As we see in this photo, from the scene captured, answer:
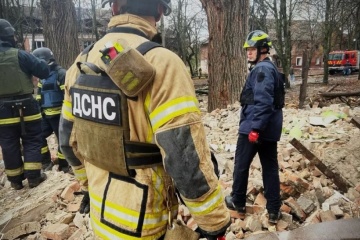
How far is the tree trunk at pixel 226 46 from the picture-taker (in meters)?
6.77

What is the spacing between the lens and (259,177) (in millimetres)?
3910

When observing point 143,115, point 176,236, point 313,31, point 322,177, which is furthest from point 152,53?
point 313,31

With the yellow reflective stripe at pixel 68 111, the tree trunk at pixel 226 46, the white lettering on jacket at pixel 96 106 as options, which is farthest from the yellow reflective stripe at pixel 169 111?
the tree trunk at pixel 226 46

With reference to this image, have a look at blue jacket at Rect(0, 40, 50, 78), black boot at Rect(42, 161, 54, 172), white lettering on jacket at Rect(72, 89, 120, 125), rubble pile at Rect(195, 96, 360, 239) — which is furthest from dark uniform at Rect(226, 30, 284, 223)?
black boot at Rect(42, 161, 54, 172)

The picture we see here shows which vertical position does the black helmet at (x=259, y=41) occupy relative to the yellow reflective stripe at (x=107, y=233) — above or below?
above

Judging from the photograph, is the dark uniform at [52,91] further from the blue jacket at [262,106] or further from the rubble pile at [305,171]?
the blue jacket at [262,106]

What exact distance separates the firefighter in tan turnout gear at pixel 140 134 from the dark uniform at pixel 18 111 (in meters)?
2.96

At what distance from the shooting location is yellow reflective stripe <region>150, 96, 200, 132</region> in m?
1.36

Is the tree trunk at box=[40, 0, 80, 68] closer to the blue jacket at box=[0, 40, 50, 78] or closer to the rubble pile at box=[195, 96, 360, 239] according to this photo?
the blue jacket at box=[0, 40, 50, 78]

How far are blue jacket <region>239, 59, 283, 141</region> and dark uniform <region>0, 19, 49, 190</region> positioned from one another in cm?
288

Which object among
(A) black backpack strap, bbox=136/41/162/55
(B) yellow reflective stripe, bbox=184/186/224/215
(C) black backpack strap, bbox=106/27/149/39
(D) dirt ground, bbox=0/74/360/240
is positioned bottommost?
(D) dirt ground, bbox=0/74/360/240

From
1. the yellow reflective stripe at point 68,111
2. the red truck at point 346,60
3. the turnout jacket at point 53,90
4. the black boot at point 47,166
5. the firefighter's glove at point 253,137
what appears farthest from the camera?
the red truck at point 346,60

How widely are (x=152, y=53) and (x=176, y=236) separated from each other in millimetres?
875

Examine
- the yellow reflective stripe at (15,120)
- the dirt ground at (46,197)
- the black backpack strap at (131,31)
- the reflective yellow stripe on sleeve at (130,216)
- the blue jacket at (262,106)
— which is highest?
the black backpack strap at (131,31)
